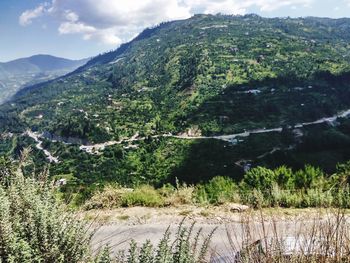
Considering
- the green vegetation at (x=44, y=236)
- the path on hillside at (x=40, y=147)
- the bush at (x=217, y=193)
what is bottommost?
the path on hillside at (x=40, y=147)

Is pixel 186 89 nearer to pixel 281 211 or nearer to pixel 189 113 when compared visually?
pixel 189 113

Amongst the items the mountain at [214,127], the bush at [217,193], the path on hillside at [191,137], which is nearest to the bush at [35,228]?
the bush at [217,193]

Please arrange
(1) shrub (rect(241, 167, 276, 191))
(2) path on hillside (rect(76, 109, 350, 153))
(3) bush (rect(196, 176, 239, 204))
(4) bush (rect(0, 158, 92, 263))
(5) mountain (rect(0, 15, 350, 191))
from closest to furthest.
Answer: (4) bush (rect(0, 158, 92, 263)), (3) bush (rect(196, 176, 239, 204)), (1) shrub (rect(241, 167, 276, 191)), (5) mountain (rect(0, 15, 350, 191)), (2) path on hillside (rect(76, 109, 350, 153))

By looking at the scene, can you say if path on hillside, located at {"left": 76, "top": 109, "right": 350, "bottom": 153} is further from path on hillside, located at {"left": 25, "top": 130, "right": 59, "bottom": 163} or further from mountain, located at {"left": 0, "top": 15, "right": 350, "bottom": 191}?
path on hillside, located at {"left": 25, "top": 130, "right": 59, "bottom": 163}

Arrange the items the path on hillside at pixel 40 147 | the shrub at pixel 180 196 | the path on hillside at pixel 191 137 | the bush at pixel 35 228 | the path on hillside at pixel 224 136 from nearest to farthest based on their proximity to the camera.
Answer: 1. the bush at pixel 35 228
2. the shrub at pixel 180 196
3. the path on hillside at pixel 224 136
4. the path on hillside at pixel 191 137
5. the path on hillside at pixel 40 147

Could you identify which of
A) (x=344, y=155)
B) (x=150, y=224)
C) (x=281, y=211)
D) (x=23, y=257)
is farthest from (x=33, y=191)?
(x=344, y=155)

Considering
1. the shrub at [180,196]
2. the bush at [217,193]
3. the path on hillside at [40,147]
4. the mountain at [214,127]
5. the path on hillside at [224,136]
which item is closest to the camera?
the bush at [217,193]

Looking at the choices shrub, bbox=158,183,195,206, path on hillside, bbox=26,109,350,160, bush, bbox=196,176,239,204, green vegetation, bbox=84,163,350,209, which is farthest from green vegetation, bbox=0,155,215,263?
path on hillside, bbox=26,109,350,160

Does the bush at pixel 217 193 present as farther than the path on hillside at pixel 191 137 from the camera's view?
No

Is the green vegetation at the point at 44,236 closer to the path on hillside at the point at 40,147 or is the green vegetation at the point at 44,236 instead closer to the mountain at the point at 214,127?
the mountain at the point at 214,127

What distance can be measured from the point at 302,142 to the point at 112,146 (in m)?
61.4

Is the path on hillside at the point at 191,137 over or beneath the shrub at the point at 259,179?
beneath

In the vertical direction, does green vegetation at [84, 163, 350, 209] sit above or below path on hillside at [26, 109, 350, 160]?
above

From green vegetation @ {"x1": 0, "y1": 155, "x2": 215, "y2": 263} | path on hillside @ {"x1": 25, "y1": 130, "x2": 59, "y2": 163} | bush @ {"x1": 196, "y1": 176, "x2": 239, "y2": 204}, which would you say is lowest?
path on hillside @ {"x1": 25, "y1": 130, "x2": 59, "y2": 163}
